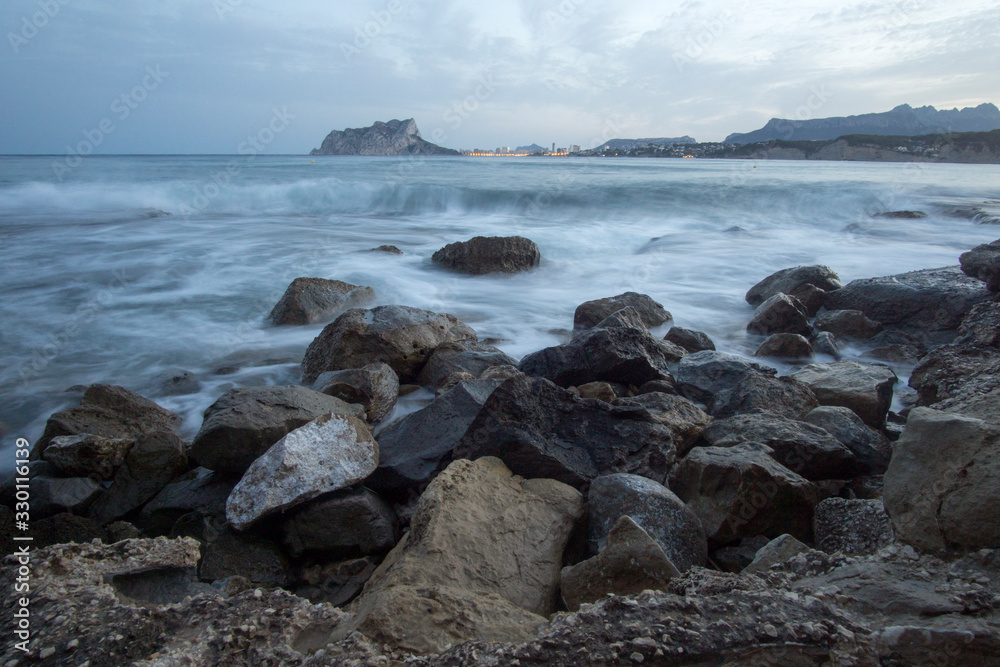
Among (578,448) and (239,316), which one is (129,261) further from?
(578,448)

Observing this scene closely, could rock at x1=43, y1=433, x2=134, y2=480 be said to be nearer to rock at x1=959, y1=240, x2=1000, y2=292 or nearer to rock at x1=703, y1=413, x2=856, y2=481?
rock at x1=703, y1=413, x2=856, y2=481

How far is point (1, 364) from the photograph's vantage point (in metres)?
5.19

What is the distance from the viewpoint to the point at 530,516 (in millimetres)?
2133

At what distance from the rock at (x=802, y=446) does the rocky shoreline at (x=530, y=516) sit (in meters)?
0.01

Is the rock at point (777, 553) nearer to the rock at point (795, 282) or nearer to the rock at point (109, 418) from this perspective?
the rock at point (109, 418)

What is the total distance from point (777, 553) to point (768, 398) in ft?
5.68

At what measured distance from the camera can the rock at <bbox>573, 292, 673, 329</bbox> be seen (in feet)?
18.8

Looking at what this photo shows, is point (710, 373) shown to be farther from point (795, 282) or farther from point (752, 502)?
point (795, 282)

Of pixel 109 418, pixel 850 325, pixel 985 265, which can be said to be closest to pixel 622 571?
pixel 109 418

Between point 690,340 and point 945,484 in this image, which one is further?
point 690,340

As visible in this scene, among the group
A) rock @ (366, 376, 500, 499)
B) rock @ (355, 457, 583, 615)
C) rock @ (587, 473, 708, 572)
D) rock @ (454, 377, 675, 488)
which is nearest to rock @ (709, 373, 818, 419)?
rock @ (454, 377, 675, 488)

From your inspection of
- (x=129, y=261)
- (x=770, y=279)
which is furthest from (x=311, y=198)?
(x=770, y=279)

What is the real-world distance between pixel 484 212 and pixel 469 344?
1385 cm

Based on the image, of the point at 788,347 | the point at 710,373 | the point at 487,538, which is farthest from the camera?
the point at 788,347
